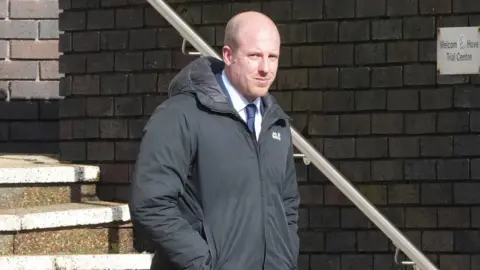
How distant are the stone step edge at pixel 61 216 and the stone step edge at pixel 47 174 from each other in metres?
0.15

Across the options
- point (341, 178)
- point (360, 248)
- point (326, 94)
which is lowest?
point (360, 248)

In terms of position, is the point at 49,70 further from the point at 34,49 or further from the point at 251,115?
the point at 251,115

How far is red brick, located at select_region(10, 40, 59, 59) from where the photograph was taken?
7.66 m

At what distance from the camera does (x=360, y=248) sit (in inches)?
245

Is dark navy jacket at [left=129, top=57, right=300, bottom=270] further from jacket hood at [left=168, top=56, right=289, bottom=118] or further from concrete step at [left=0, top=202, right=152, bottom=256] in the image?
concrete step at [left=0, top=202, right=152, bottom=256]

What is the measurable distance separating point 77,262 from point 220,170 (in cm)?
206

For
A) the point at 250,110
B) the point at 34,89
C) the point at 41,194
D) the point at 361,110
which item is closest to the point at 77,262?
the point at 41,194

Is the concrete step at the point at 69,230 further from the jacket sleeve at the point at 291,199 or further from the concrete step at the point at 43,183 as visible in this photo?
the jacket sleeve at the point at 291,199

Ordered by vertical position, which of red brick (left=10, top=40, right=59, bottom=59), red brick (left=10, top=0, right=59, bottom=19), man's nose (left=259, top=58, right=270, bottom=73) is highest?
red brick (left=10, top=0, right=59, bottom=19)

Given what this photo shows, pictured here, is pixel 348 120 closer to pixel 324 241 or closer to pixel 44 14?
pixel 324 241

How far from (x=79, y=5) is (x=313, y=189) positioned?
1738 millimetres

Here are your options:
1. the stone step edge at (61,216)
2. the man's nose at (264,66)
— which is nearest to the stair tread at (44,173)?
the stone step edge at (61,216)

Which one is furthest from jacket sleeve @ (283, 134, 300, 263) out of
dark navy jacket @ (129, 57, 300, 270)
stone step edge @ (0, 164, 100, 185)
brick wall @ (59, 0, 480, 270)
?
stone step edge @ (0, 164, 100, 185)

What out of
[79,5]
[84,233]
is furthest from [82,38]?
[84,233]
